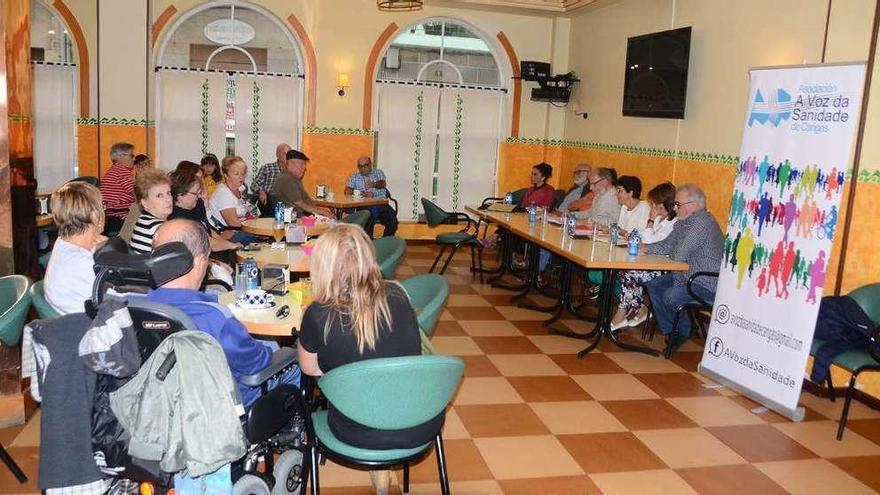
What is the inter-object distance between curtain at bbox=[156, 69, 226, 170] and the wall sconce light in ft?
5.03

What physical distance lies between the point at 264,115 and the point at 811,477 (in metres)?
8.17

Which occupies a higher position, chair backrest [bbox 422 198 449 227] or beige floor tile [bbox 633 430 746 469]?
chair backrest [bbox 422 198 449 227]

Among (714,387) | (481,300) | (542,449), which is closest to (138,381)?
(542,449)

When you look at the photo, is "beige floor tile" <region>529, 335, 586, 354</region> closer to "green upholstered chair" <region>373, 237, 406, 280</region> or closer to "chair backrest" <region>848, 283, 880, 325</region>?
"green upholstered chair" <region>373, 237, 406, 280</region>

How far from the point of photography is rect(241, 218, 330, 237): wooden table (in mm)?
6035

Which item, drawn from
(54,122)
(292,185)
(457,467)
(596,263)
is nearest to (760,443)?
(596,263)

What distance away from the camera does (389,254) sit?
4.81m

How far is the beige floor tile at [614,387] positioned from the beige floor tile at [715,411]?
22 centimetres

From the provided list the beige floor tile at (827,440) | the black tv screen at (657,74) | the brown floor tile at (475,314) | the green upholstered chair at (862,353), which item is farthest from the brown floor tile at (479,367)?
the black tv screen at (657,74)

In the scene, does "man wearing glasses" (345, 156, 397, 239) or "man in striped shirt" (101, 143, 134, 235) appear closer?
"man in striped shirt" (101, 143, 134, 235)

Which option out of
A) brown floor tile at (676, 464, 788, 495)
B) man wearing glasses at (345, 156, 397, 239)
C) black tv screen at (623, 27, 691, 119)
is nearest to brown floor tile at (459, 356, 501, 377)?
brown floor tile at (676, 464, 788, 495)

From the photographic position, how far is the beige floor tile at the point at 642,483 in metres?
3.66

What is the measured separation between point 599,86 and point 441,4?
247cm

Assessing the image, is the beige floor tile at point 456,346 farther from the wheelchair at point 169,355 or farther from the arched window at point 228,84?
the arched window at point 228,84
